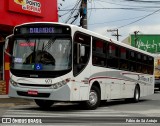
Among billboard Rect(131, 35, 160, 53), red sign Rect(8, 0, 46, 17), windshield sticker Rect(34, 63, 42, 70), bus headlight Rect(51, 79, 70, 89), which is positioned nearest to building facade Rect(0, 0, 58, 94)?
red sign Rect(8, 0, 46, 17)

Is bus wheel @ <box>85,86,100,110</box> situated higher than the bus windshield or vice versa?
the bus windshield

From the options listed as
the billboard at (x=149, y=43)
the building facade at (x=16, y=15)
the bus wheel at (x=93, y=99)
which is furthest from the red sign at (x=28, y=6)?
the billboard at (x=149, y=43)

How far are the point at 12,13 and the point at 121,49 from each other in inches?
239

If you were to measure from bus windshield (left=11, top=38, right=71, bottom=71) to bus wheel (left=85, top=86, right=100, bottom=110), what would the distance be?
222 cm

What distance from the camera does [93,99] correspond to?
16953 millimetres

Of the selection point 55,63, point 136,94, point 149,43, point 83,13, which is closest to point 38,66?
point 55,63

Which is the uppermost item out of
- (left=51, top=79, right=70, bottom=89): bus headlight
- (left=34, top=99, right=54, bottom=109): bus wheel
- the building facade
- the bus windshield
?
the building facade

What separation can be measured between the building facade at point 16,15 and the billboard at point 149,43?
138ft

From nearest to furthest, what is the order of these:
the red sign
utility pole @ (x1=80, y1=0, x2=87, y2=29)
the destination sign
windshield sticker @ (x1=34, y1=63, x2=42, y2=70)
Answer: windshield sticker @ (x1=34, y1=63, x2=42, y2=70) → the destination sign → the red sign → utility pole @ (x1=80, y1=0, x2=87, y2=29)

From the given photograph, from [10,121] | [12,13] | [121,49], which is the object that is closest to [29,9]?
[12,13]

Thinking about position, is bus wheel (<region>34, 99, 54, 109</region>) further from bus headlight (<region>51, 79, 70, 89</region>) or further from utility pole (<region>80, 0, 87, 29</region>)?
utility pole (<region>80, 0, 87, 29</region>)

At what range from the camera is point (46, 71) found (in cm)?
1512

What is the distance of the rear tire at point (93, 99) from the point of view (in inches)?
657

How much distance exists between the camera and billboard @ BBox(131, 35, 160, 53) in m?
66.4
